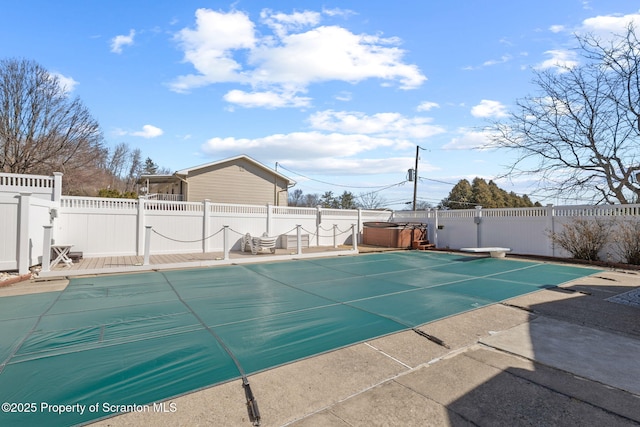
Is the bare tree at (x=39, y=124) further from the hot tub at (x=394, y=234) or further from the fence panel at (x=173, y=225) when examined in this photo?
the hot tub at (x=394, y=234)

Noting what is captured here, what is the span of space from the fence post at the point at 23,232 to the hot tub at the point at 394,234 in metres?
12.5

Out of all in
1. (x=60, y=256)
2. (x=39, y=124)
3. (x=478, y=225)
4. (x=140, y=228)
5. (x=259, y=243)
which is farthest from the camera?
(x=39, y=124)

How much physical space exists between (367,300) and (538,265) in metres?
6.99

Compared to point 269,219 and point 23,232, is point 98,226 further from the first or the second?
point 269,219

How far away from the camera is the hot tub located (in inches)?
582

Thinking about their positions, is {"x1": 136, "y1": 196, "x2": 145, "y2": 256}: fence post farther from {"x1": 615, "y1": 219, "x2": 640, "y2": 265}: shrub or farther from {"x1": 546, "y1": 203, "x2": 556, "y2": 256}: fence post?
{"x1": 615, "y1": 219, "x2": 640, "y2": 265}: shrub

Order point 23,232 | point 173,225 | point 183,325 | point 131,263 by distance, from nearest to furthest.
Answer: point 183,325 → point 23,232 → point 131,263 → point 173,225

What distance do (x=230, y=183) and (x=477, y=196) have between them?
23785mm

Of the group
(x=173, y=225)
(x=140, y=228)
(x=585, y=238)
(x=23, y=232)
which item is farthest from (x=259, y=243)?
(x=585, y=238)

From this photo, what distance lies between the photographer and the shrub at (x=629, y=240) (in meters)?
9.22

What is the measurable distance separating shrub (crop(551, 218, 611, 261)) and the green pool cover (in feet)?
10.5

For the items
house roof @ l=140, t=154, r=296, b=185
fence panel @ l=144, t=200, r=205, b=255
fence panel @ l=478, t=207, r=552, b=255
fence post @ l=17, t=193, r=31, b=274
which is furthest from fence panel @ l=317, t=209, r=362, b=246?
fence post @ l=17, t=193, r=31, b=274

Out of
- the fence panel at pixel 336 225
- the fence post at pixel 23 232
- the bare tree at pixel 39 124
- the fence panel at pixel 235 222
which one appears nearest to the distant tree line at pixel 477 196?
the fence panel at pixel 336 225

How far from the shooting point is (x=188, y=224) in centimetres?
1156
